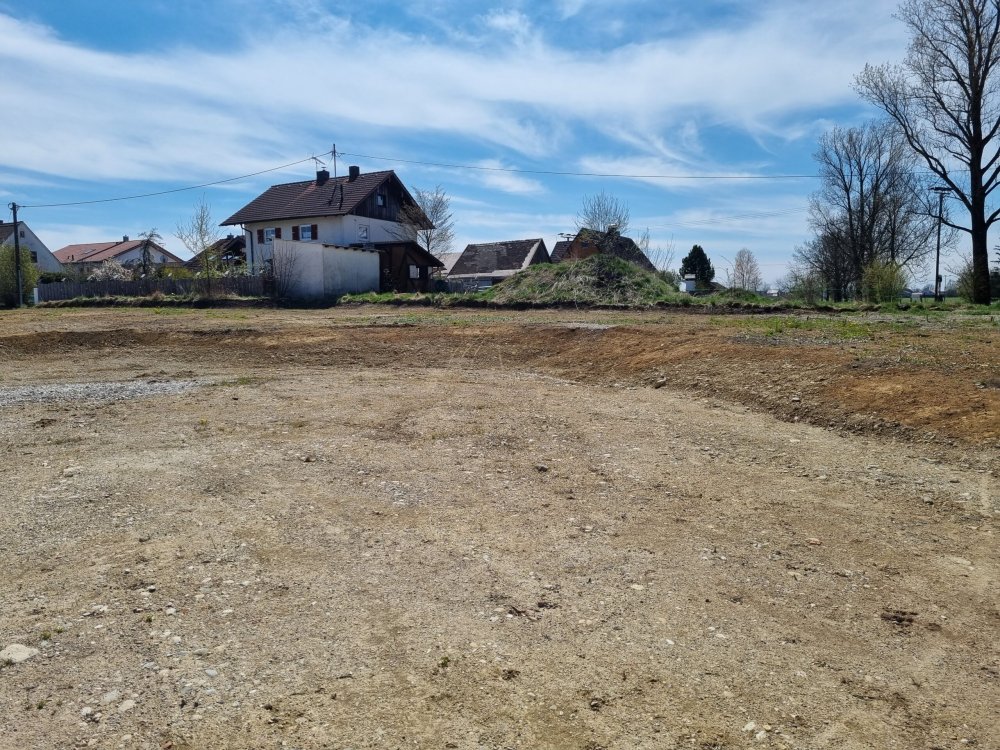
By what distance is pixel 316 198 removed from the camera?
46625 mm

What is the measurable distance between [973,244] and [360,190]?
34.8 m

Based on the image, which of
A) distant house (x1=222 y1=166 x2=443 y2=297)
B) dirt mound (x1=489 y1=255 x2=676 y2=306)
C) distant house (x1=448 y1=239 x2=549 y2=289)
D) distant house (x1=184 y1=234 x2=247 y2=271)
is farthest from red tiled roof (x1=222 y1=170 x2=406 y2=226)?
dirt mound (x1=489 y1=255 x2=676 y2=306)

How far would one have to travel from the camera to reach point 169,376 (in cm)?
1180

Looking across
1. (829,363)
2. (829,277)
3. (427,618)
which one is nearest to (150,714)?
(427,618)

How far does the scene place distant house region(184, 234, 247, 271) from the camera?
40.1 metres

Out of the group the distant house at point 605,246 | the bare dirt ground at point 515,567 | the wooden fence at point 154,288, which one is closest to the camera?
the bare dirt ground at point 515,567

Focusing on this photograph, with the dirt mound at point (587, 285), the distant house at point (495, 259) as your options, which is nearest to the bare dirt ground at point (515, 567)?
the dirt mound at point (587, 285)

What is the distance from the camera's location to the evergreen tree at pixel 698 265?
5212cm

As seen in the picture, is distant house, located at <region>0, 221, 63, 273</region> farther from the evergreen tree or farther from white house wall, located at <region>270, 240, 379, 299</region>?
the evergreen tree

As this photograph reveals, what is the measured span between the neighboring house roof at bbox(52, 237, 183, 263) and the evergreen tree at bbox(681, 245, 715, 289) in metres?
49.6

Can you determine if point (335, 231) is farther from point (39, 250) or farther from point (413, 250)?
point (39, 250)

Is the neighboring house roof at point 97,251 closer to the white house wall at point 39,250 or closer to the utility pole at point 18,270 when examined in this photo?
the white house wall at point 39,250

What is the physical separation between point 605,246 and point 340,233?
18212 mm

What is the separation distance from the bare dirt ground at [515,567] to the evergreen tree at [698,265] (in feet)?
145
